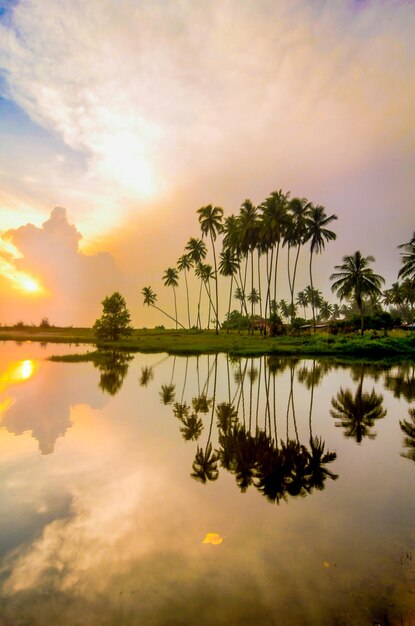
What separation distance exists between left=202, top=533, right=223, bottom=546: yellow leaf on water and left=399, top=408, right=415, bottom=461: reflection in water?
689 cm

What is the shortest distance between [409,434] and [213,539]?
9.53 meters

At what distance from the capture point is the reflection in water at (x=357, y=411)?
1223 cm

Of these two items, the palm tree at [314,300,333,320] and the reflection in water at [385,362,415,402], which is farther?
the palm tree at [314,300,333,320]

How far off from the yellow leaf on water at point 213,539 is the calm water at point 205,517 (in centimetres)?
3

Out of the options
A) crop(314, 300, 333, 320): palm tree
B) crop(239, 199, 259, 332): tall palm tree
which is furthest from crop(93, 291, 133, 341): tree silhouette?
crop(314, 300, 333, 320): palm tree

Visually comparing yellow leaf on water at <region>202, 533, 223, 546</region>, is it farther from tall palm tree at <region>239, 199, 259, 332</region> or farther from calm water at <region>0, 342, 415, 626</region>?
tall palm tree at <region>239, 199, 259, 332</region>

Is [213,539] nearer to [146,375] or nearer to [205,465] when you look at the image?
[205,465]

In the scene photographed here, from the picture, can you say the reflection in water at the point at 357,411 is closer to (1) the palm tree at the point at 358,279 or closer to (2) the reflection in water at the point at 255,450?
(2) the reflection in water at the point at 255,450

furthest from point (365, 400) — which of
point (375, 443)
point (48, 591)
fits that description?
point (48, 591)

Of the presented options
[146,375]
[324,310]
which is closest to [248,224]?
[146,375]

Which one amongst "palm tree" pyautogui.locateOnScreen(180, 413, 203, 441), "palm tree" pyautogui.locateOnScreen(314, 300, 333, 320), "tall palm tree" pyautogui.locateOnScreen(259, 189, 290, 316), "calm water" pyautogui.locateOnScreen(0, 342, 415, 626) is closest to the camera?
"calm water" pyautogui.locateOnScreen(0, 342, 415, 626)

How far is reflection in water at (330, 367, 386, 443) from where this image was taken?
12227 mm

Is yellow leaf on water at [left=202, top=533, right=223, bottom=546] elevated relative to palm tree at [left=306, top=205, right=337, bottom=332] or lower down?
lower down

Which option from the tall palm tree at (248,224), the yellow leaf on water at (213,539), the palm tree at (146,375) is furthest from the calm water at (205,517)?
the tall palm tree at (248,224)
